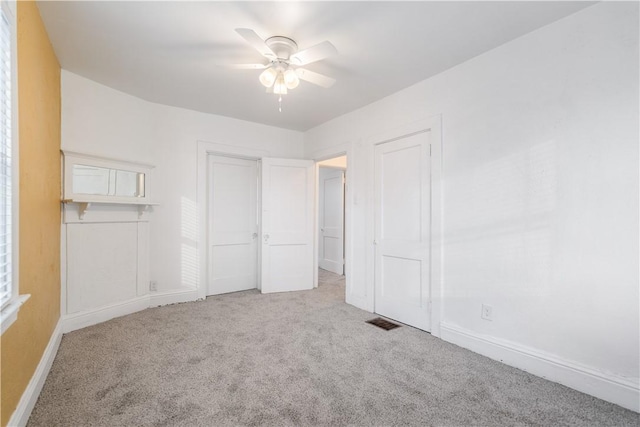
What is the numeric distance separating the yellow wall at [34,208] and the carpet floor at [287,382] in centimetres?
33

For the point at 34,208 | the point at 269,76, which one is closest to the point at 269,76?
the point at 269,76

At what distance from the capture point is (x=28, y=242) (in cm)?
180

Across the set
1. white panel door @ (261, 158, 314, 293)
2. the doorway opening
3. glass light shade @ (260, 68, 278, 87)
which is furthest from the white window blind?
the doorway opening

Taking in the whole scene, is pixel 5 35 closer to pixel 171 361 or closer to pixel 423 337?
pixel 171 361

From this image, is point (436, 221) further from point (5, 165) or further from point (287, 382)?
point (5, 165)

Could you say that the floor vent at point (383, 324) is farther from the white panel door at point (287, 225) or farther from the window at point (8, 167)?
the window at point (8, 167)

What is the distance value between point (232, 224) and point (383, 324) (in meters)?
2.57

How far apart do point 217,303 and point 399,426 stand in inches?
111

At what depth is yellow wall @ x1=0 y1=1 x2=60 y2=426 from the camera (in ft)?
5.20

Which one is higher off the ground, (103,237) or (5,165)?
(5,165)

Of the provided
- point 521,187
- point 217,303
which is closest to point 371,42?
point 521,187

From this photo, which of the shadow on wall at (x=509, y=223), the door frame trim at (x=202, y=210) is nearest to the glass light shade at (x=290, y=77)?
the shadow on wall at (x=509, y=223)

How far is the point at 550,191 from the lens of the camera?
6.98 ft

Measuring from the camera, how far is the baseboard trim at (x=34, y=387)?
154cm
